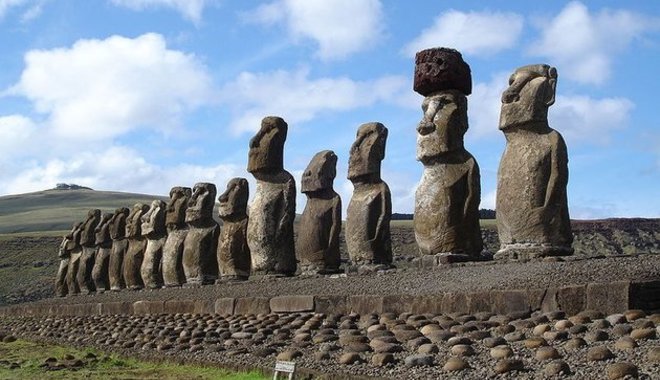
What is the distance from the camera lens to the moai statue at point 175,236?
1850 centimetres

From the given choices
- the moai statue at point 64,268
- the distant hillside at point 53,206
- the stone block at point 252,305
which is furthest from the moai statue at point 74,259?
the distant hillside at point 53,206

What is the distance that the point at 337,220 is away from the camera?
1429 cm

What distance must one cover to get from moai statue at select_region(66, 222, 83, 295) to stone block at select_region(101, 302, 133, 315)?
6723mm

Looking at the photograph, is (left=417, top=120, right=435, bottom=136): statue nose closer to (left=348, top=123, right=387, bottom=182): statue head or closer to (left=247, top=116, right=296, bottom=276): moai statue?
(left=348, top=123, right=387, bottom=182): statue head

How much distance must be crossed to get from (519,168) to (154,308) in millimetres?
7231

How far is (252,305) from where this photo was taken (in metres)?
12.3

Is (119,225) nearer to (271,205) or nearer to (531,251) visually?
(271,205)

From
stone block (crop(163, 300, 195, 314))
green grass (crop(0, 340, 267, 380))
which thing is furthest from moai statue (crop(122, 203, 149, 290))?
green grass (crop(0, 340, 267, 380))

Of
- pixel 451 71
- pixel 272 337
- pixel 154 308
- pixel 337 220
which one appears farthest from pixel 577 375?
pixel 154 308

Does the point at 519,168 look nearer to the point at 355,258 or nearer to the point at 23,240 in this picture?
the point at 355,258

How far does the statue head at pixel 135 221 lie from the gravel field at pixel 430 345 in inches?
412

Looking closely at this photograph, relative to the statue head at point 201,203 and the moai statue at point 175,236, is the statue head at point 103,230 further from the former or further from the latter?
the statue head at point 201,203

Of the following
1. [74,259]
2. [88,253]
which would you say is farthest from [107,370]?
[74,259]

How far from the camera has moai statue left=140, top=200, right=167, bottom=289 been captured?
64.7 feet
